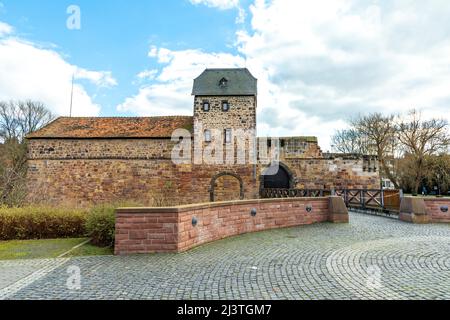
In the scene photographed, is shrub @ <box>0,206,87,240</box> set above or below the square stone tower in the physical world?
below

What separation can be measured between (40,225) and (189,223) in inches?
197

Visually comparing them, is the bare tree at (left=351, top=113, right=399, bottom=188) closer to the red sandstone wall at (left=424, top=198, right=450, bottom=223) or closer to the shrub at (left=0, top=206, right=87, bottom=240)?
the red sandstone wall at (left=424, top=198, right=450, bottom=223)

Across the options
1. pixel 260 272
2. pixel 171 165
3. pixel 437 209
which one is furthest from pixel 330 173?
pixel 260 272

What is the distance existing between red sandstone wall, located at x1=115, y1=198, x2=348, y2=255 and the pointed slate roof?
15658 millimetres

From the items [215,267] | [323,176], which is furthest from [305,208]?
[323,176]

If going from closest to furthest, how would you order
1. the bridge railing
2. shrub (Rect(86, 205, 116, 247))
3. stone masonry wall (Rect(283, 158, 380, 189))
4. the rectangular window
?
shrub (Rect(86, 205, 116, 247)) → the bridge railing → stone masonry wall (Rect(283, 158, 380, 189)) → the rectangular window

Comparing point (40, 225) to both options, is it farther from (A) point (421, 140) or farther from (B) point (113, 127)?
(A) point (421, 140)

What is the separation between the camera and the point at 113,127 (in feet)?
77.3

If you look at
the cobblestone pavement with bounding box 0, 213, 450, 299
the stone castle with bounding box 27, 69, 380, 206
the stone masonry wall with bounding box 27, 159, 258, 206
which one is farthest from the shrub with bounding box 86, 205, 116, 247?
the stone masonry wall with bounding box 27, 159, 258, 206

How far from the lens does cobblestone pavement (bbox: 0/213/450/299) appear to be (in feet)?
12.7

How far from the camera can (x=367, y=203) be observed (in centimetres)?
1384

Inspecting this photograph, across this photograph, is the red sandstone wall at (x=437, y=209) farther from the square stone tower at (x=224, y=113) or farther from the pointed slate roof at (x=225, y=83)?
the pointed slate roof at (x=225, y=83)

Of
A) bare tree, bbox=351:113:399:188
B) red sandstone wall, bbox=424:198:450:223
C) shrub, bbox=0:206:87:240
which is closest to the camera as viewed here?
shrub, bbox=0:206:87:240
